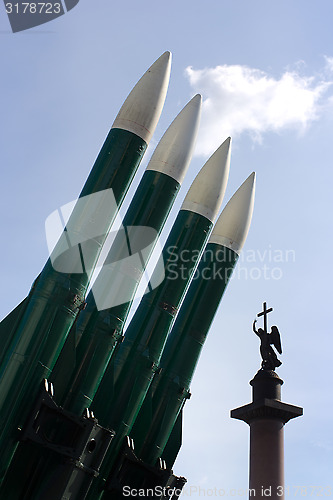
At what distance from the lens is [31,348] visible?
10719mm

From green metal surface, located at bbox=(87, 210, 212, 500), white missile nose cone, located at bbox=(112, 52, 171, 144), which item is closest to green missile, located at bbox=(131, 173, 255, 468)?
green metal surface, located at bbox=(87, 210, 212, 500)

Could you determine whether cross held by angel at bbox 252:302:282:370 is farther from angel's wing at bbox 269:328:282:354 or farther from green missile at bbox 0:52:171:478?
green missile at bbox 0:52:171:478

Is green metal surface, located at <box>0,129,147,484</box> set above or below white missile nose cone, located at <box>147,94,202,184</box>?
below

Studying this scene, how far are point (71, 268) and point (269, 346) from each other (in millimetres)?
4537

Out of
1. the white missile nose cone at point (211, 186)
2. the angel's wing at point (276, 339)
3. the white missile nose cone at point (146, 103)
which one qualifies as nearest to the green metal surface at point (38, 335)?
the white missile nose cone at point (146, 103)

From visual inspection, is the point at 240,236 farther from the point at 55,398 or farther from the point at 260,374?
the point at 55,398

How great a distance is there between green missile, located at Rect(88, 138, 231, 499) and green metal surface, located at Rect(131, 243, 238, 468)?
0.55 metres

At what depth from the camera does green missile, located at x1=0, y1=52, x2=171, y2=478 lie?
1055 cm

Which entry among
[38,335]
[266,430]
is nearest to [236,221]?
[266,430]

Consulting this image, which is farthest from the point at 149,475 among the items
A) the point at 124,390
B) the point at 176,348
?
the point at 176,348

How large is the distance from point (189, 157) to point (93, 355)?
4669 millimetres

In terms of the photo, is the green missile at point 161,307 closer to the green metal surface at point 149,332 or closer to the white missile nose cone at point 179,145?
the green metal surface at point 149,332

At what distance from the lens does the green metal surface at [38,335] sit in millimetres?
10445

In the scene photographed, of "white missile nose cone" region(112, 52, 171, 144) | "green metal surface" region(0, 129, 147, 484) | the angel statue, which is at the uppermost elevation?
"white missile nose cone" region(112, 52, 171, 144)
